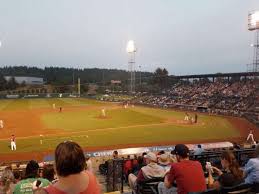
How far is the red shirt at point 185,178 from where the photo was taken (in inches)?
215

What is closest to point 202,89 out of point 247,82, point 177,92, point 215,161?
point 177,92

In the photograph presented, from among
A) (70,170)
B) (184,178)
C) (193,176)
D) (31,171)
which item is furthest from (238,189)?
(31,171)

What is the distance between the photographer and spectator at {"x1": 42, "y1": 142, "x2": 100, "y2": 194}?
3.23 metres

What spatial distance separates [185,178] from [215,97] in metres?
63.6

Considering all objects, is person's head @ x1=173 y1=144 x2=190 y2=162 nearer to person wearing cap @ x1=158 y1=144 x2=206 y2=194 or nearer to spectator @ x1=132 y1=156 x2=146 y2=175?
person wearing cap @ x1=158 y1=144 x2=206 y2=194

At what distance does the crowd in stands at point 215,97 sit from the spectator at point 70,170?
4943 centimetres

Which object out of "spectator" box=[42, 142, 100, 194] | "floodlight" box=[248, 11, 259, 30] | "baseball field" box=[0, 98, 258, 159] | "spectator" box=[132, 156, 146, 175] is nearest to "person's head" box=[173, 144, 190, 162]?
"spectator" box=[42, 142, 100, 194]

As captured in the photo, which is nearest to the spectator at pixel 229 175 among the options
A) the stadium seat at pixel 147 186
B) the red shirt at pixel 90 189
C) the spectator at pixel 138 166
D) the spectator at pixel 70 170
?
the stadium seat at pixel 147 186

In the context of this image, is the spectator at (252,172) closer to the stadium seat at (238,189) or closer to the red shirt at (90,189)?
the stadium seat at (238,189)

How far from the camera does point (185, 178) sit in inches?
215

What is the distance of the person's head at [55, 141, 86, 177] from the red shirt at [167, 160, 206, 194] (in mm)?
2517

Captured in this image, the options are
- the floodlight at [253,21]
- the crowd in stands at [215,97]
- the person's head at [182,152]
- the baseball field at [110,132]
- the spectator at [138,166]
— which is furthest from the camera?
the crowd in stands at [215,97]

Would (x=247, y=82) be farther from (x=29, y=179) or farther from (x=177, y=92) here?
(x=29, y=179)

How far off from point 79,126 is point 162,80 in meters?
81.9
